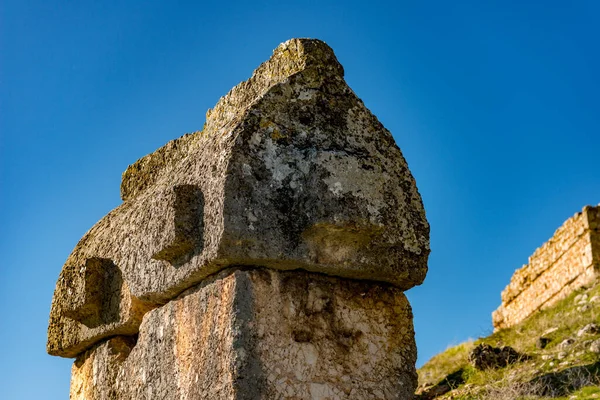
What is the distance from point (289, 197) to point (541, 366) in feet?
22.8

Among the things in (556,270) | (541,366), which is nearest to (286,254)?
(541,366)

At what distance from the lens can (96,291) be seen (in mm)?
3840

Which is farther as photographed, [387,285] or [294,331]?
[387,285]

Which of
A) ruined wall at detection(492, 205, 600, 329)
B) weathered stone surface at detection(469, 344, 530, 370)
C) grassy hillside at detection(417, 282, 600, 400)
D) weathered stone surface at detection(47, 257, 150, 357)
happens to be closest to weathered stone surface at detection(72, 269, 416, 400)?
weathered stone surface at detection(47, 257, 150, 357)

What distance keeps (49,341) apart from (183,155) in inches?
50.2

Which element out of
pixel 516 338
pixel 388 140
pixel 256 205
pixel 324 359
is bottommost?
pixel 324 359

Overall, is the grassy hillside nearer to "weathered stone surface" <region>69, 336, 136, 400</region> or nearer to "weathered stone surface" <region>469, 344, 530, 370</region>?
"weathered stone surface" <region>469, 344, 530, 370</region>

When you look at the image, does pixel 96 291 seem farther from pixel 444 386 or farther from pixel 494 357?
pixel 494 357

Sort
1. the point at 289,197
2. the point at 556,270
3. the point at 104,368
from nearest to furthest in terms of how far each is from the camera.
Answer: the point at 289,197
the point at 104,368
the point at 556,270

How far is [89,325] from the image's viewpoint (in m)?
3.92

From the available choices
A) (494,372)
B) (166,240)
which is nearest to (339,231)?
(166,240)

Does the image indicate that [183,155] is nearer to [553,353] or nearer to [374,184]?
[374,184]

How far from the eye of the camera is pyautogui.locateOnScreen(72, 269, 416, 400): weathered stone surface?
2.80m

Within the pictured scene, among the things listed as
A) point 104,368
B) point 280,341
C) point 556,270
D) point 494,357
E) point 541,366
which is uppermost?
point 556,270
